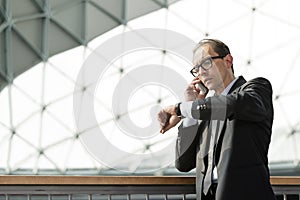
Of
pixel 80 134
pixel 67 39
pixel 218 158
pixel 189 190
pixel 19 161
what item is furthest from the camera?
pixel 67 39

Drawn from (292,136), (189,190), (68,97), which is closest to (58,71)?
(68,97)

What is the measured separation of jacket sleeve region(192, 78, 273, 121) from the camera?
3.20 m

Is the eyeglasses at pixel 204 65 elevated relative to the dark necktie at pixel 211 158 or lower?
elevated

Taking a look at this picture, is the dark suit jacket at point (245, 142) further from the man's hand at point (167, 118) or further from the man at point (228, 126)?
the man's hand at point (167, 118)

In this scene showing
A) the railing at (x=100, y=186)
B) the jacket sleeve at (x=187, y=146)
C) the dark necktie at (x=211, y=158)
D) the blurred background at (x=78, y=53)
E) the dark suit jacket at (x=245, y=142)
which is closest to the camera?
the dark suit jacket at (x=245, y=142)

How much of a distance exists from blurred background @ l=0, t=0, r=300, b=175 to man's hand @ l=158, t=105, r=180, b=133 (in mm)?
18467

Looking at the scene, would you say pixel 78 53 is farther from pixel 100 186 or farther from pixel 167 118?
Result: pixel 167 118

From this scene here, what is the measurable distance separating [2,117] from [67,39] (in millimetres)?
4330

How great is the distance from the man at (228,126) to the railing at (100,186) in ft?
2.44

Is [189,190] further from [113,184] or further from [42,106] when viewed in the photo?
[42,106]

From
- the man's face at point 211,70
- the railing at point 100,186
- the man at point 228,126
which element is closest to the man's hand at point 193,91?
the man at point 228,126

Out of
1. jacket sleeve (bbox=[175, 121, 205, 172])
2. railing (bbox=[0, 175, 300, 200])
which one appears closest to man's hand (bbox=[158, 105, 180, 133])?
jacket sleeve (bbox=[175, 121, 205, 172])

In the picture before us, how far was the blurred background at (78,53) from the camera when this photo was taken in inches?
880

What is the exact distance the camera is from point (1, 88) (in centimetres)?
2289
